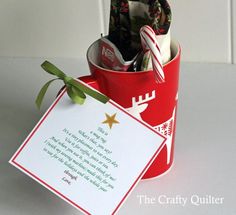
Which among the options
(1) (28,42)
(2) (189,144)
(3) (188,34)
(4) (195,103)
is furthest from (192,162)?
(1) (28,42)

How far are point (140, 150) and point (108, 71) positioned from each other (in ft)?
0.33

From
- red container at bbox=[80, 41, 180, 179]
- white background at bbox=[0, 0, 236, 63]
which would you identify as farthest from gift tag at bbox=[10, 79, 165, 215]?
white background at bbox=[0, 0, 236, 63]

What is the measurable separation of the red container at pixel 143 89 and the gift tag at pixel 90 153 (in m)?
0.02

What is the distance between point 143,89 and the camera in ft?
2.43

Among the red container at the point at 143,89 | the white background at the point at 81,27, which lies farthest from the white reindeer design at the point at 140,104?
the white background at the point at 81,27

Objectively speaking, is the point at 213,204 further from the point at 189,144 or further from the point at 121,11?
the point at 121,11

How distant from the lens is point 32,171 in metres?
0.73

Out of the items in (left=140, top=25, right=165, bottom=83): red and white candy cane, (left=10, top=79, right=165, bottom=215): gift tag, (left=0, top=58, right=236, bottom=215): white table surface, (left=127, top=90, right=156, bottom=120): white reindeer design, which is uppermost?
(left=140, top=25, right=165, bottom=83): red and white candy cane

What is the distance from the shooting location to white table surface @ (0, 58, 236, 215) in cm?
78

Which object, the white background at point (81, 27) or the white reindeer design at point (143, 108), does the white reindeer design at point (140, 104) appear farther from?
the white background at point (81, 27)

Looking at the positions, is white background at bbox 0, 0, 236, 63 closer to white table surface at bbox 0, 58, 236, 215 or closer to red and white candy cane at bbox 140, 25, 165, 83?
white table surface at bbox 0, 58, 236, 215

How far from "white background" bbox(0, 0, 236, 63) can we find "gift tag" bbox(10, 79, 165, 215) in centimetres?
34

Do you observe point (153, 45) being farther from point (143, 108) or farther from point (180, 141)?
point (180, 141)

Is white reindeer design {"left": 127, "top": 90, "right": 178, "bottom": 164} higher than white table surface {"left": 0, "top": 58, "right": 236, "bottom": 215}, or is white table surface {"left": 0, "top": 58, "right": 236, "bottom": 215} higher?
white reindeer design {"left": 127, "top": 90, "right": 178, "bottom": 164}
